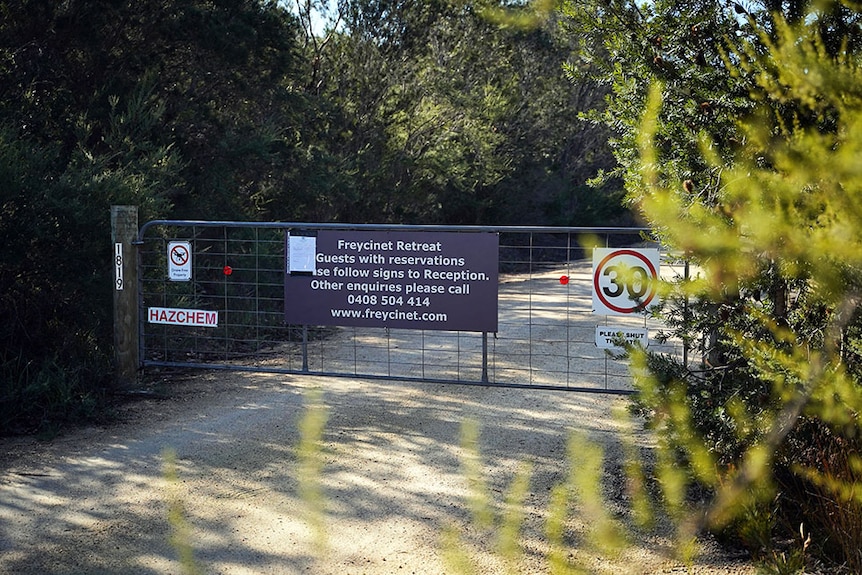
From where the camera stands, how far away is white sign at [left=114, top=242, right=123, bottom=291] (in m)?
9.29

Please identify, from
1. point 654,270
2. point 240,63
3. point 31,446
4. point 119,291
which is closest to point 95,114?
point 240,63

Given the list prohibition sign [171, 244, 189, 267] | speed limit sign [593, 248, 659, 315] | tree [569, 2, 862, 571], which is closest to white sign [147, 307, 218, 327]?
prohibition sign [171, 244, 189, 267]

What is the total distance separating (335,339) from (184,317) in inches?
169

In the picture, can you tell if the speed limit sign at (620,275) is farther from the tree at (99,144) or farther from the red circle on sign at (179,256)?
the tree at (99,144)

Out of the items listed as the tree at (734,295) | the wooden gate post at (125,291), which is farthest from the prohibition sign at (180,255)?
the tree at (734,295)

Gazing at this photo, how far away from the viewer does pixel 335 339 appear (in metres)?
13.5

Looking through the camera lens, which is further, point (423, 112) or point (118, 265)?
point (423, 112)

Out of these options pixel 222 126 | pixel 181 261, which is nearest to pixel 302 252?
pixel 181 261

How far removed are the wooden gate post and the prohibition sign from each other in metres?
0.43

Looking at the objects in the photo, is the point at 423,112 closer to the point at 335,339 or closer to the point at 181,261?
the point at 335,339

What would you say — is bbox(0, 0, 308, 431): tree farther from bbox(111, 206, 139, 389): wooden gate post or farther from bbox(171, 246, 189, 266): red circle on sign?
bbox(171, 246, 189, 266): red circle on sign

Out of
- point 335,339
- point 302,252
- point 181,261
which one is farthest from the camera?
point 335,339

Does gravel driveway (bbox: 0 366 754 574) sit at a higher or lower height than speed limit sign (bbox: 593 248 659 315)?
lower

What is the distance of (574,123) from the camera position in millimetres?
39094
